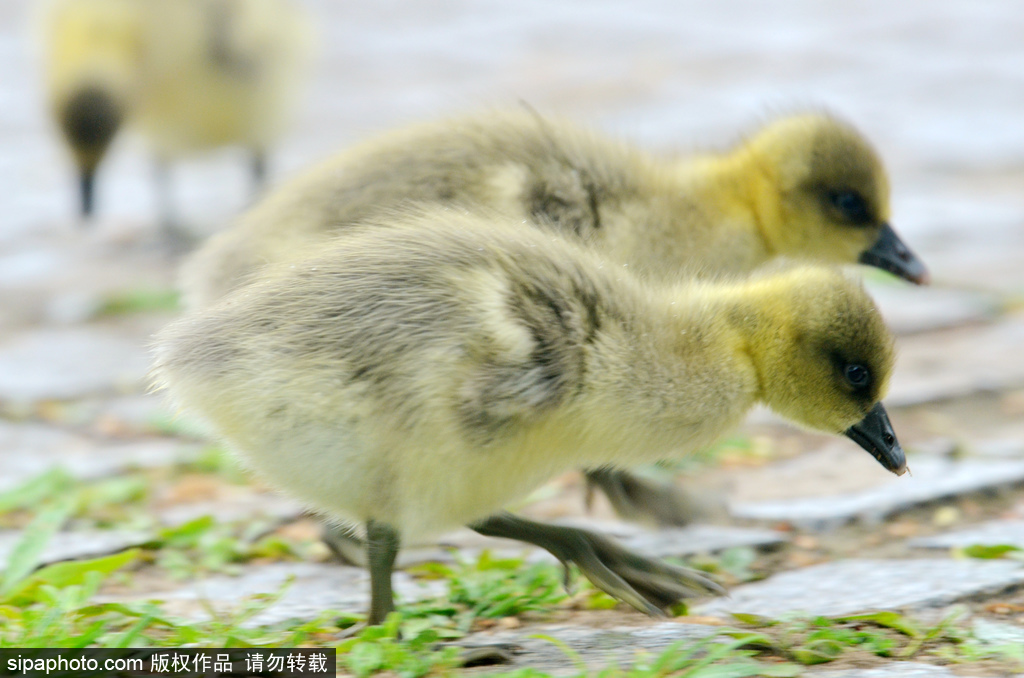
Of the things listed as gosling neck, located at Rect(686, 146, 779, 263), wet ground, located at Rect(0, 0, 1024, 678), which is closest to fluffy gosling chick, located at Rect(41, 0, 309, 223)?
wet ground, located at Rect(0, 0, 1024, 678)

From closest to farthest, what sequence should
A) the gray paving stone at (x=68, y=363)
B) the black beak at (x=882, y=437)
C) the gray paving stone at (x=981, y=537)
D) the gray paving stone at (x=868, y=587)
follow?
the gray paving stone at (x=868, y=587)
the black beak at (x=882, y=437)
the gray paving stone at (x=981, y=537)
the gray paving stone at (x=68, y=363)

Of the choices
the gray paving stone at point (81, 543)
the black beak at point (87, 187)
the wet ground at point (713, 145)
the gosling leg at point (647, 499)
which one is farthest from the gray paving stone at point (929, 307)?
the black beak at point (87, 187)

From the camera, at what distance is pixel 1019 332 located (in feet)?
15.7

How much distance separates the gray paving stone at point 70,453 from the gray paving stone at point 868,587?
1.80m

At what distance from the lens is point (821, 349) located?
2818 mm

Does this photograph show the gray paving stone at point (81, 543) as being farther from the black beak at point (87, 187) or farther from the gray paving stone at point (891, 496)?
the black beak at point (87, 187)

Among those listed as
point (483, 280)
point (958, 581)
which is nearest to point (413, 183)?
point (483, 280)

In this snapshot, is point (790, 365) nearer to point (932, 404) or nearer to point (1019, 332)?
point (932, 404)

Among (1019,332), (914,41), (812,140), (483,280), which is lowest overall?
(1019,332)

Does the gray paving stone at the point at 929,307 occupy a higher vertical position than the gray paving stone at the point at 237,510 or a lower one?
higher

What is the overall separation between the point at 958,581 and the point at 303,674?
1.40m

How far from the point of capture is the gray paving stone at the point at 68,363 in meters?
4.50

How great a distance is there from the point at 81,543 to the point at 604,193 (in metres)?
1.53

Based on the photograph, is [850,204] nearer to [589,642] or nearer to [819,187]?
[819,187]
